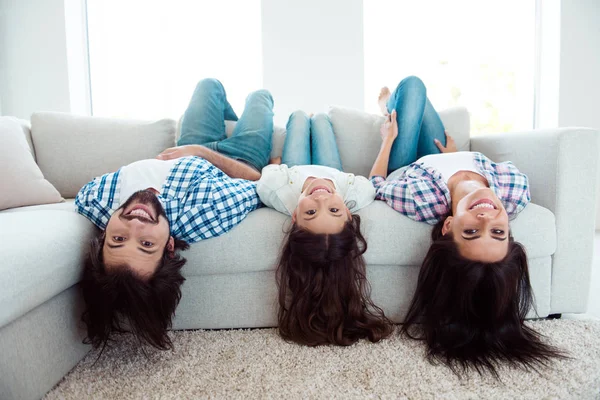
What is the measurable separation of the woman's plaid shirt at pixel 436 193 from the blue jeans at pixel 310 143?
50 cm

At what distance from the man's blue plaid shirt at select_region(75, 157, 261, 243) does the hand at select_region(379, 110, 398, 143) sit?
34.2 inches

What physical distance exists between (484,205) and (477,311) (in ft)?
1.10

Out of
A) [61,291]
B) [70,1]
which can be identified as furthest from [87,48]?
[61,291]

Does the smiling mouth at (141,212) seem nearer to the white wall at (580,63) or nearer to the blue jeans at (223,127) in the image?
the blue jeans at (223,127)

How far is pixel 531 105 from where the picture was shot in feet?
11.2

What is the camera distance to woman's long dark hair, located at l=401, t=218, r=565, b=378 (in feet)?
3.70

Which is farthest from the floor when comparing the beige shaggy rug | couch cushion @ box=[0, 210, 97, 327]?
couch cushion @ box=[0, 210, 97, 327]

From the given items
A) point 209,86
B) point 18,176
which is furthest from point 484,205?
point 18,176

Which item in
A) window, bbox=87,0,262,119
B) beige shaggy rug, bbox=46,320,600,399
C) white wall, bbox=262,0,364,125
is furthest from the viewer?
window, bbox=87,0,262,119

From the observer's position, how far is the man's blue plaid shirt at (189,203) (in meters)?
1.29

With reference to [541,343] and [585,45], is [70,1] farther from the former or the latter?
[585,45]

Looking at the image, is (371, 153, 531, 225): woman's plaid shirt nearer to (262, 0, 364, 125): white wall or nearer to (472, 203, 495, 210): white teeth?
(472, 203, 495, 210): white teeth

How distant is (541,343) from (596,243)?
1.96 m

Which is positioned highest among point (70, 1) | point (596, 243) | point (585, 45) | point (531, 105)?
point (70, 1)
